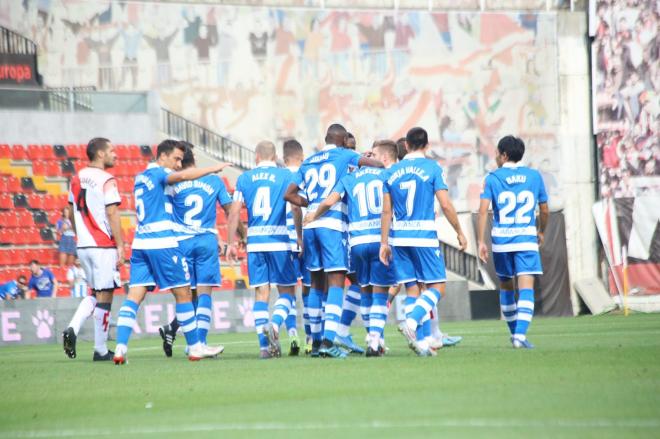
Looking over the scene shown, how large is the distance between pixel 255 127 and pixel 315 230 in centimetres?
2256

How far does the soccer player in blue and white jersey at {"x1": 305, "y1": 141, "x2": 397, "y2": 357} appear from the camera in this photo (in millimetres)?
13602

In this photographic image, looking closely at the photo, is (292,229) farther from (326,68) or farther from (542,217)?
(326,68)

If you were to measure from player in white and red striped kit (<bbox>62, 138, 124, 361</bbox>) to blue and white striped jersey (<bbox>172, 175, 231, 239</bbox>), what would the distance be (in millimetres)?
689

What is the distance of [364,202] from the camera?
13.9 m

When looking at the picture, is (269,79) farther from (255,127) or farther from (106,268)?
(106,268)

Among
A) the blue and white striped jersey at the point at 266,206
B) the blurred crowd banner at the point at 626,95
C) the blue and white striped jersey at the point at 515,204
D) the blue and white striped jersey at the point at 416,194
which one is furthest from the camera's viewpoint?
the blurred crowd banner at the point at 626,95

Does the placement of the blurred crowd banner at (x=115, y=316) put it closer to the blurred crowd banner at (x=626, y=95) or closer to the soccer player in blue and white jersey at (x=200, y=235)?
the soccer player in blue and white jersey at (x=200, y=235)

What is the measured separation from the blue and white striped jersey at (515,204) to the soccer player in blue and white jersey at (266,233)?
2.21 m

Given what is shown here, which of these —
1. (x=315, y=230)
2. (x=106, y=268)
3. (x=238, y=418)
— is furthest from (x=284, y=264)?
(x=238, y=418)

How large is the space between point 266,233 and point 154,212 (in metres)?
1.22

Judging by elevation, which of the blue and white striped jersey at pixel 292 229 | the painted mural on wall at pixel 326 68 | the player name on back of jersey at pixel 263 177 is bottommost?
the blue and white striped jersey at pixel 292 229

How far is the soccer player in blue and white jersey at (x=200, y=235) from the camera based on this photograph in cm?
1449

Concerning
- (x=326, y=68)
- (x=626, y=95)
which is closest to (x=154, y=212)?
(x=326, y=68)

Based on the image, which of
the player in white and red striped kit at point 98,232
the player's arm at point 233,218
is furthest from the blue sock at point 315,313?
the player in white and red striped kit at point 98,232
